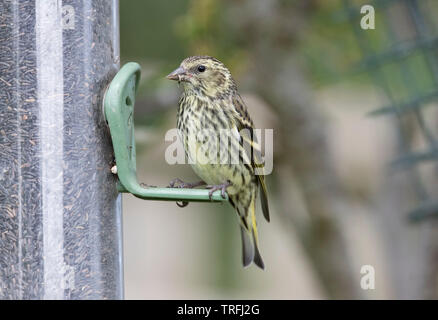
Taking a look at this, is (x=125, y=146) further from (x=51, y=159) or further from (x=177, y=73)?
(x=177, y=73)

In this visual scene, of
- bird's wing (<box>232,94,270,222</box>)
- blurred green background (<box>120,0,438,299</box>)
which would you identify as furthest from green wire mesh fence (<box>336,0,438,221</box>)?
bird's wing (<box>232,94,270,222</box>)

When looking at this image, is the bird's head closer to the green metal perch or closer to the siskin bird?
the siskin bird

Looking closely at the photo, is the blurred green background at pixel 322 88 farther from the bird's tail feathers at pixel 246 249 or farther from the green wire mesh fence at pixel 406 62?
the bird's tail feathers at pixel 246 249

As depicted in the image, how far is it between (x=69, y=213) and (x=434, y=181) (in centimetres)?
321

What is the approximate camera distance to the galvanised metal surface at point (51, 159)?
3.45 meters

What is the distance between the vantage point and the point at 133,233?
11805 millimetres

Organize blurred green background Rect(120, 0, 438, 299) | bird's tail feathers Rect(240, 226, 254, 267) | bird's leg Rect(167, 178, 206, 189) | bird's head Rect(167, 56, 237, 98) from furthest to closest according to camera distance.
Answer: blurred green background Rect(120, 0, 438, 299), bird's tail feathers Rect(240, 226, 254, 267), bird's head Rect(167, 56, 237, 98), bird's leg Rect(167, 178, 206, 189)

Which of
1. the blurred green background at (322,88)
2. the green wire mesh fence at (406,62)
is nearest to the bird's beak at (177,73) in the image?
the blurred green background at (322,88)

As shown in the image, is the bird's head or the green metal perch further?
the bird's head

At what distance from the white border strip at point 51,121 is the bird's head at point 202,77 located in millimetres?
1006

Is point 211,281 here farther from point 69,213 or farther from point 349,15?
point 69,213

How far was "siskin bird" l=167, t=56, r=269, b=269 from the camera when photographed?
4.36 m

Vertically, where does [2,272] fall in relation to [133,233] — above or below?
below

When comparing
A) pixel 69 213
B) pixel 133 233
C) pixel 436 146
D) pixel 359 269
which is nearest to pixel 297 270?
pixel 133 233
